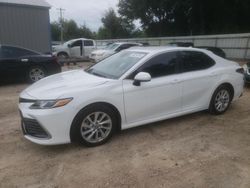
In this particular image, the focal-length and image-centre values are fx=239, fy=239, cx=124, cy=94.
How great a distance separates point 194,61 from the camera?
4.55 meters

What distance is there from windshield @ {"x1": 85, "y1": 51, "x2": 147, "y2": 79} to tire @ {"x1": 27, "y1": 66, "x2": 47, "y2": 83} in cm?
439

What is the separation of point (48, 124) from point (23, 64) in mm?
5460

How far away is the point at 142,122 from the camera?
3979 millimetres

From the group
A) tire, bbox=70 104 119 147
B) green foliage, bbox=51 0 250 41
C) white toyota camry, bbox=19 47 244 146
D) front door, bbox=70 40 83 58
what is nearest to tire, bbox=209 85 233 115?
white toyota camry, bbox=19 47 244 146

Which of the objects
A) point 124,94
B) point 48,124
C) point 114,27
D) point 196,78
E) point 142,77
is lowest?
point 48,124

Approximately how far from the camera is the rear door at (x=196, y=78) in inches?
172

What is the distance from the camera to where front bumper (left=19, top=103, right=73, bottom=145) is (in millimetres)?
3221

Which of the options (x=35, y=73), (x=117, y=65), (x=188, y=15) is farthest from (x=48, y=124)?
(x=188, y=15)

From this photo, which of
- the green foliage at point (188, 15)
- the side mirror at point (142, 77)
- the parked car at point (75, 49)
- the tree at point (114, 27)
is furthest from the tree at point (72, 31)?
the side mirror at point (142, 77)

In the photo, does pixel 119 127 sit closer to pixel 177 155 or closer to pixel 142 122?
pixel 142 122

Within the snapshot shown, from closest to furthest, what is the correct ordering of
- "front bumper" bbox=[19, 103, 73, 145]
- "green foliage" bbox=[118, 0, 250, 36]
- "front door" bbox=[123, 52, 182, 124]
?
"front bumper" bbox=[19, 103, 73, 145] → "front door" bbox=[123, 52, 182, 124] → "green foliage" bbox=[118, 0, 250, 36]

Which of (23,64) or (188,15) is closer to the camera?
(23,64)

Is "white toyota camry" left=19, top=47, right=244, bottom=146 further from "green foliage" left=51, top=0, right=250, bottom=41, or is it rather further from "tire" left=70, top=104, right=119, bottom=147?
"green foliage" left=51, top=0, right=250, bottom=41

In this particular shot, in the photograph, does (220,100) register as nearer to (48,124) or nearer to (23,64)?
(48,124)
